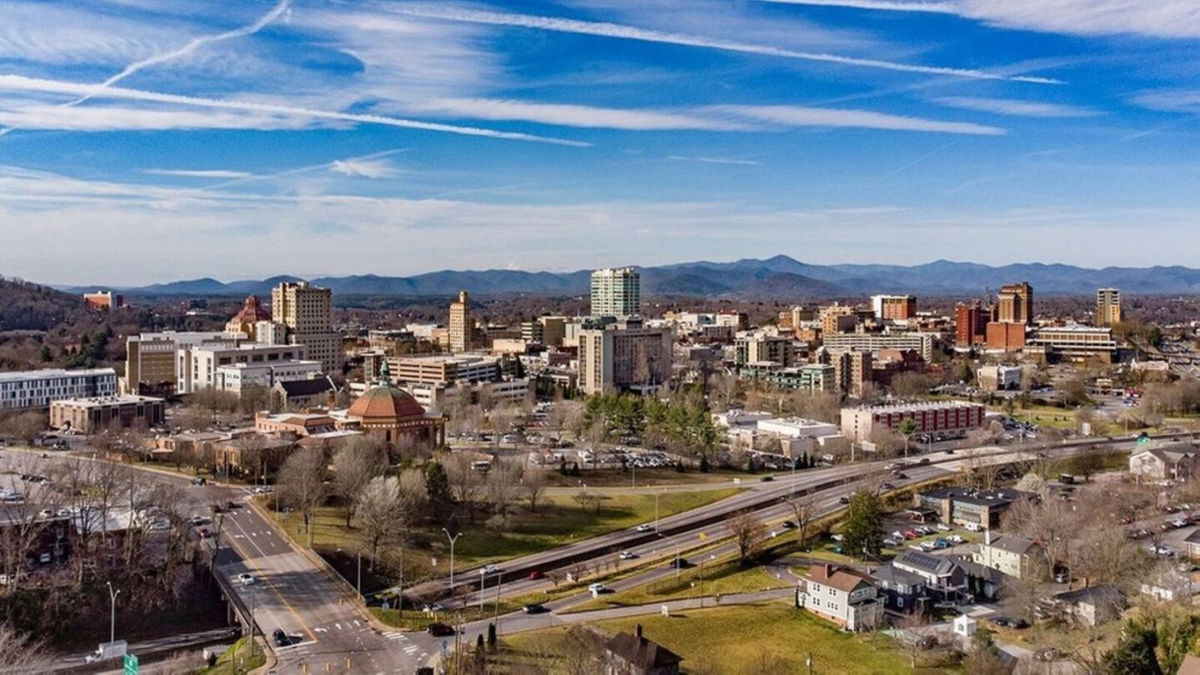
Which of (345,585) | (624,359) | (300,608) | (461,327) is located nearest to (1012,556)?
(345,585)

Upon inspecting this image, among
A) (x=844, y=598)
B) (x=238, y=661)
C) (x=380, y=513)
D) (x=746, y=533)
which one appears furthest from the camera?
(x=746, y=533)

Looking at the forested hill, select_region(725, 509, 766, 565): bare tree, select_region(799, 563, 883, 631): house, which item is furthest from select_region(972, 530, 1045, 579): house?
the forested hill

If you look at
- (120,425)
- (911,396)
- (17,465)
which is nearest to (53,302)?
(120,425)

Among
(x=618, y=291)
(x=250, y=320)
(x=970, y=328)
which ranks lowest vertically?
(x=970, y=328)

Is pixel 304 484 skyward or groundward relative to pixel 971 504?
skyward

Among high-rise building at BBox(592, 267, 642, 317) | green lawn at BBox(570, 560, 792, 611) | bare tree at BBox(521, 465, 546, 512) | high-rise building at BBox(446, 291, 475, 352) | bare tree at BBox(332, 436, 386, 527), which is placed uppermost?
high-rise building at BBox(592, 267, 642, 317)

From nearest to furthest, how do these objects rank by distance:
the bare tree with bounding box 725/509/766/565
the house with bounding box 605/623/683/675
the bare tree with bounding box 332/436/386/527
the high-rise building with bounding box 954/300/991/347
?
1. the house with bounding box 605/623/683/675
2. the bare tree with bounding box 725/509/766/565
3. the bare tree with bounding box 332/436/386/527
4. the high-rise building with bounding box 954/300/991/347

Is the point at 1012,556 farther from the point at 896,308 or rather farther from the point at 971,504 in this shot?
the point at 896,308

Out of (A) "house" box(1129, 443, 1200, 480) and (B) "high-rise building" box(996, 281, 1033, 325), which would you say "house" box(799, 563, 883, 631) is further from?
(B) "high-rise building" box(996, 281, 1033, 325)
